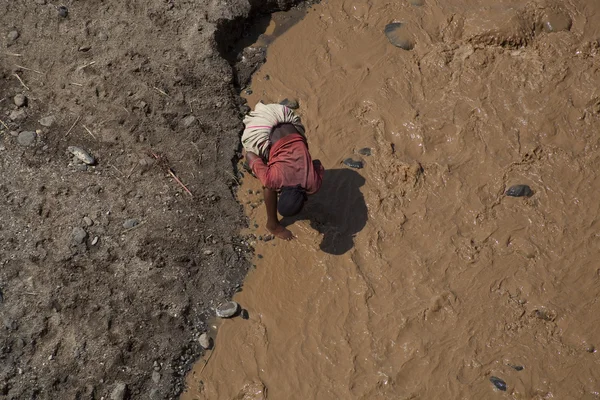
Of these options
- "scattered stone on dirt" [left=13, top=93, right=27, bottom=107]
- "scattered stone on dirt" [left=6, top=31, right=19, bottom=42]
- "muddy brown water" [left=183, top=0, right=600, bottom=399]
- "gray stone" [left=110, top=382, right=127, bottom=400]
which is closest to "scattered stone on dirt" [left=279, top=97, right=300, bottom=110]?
"muddy brown water" [left=183, top=0, right=600, bottom=399]

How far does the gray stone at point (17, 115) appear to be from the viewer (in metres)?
4.93

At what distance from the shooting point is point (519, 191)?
16.8 feet

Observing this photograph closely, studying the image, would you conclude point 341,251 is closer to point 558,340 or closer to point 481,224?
point 481,224

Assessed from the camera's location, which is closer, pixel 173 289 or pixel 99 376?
pixel 99 376

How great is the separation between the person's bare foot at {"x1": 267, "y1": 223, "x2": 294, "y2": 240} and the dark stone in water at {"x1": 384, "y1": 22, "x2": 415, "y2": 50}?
2244 millimetres

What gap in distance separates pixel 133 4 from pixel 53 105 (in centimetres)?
120

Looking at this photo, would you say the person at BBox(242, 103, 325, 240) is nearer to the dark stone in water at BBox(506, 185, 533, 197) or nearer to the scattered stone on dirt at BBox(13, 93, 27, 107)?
the dark stone in water at BBox(506, 185, 533, 197)

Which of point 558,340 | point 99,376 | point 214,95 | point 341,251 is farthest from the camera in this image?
point 214,95

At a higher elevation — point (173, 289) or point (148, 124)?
point (148, 124)

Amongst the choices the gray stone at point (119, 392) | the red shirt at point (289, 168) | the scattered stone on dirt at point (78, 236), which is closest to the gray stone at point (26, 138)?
the scattered stone on dirt at point (78, 236)

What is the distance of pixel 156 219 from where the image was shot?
4.77 metres

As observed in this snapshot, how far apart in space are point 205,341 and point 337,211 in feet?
4.82

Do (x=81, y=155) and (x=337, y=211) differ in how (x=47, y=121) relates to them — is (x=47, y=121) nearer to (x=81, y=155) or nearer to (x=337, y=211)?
(x=81, y=155)

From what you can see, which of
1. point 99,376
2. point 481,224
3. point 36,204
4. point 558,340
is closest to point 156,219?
point 36,204
